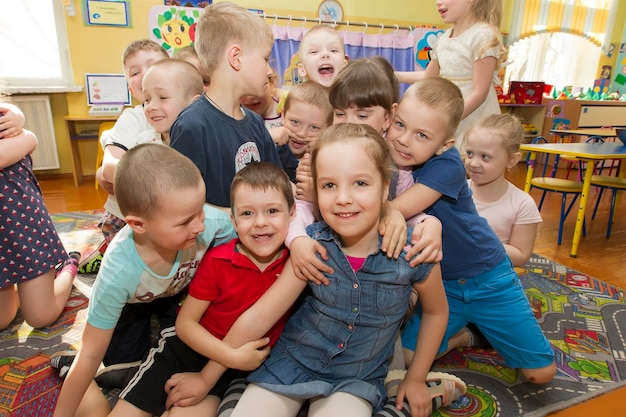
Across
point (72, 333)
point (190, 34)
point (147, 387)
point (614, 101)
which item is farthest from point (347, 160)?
point (614, 101)

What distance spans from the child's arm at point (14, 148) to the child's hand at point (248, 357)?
1225mm

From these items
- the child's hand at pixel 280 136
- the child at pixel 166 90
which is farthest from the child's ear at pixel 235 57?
the child's hand at pixel 280 136

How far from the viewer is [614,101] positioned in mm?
6355

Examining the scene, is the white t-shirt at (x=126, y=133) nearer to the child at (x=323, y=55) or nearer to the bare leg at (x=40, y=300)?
the bare leg at (x=40, y=300)

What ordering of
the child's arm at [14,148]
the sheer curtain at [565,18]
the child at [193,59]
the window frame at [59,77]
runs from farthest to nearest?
the sheer curtain at [565,18] → the window frame at [59,77] → the child at [193,59] → the child's arm at [14,148]

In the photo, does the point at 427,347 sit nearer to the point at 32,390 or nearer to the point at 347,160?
the point at 347,160

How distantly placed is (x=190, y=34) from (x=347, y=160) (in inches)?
176

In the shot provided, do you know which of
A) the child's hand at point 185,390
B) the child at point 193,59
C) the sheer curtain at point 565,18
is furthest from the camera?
the sheer curtain at point 565,18

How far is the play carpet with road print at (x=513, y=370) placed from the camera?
1.42m

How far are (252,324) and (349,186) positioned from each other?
1.61 ft

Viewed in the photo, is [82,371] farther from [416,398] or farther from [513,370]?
[513,370]

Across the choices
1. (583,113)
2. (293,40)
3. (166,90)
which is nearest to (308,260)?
(166,90)

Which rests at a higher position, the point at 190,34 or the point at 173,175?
the point at 190,34

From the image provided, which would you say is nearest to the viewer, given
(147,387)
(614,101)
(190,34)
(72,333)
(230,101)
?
(147,387)
